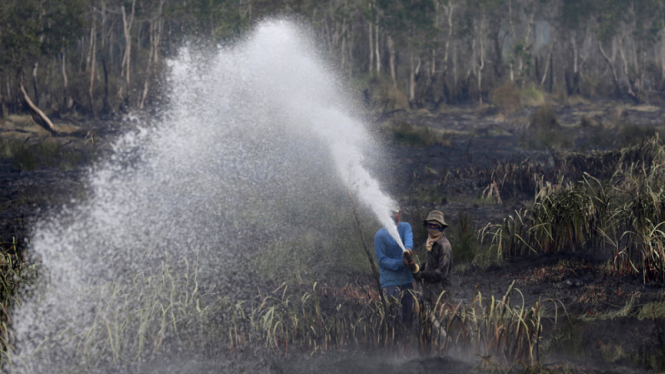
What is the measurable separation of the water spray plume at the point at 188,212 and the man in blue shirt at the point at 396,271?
0.17 m

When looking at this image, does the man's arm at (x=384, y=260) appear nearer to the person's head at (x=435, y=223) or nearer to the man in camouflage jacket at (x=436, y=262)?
the man in camouflage jacket at (x=436, y=262)

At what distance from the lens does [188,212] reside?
15.7 metres

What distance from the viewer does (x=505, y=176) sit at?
16.5m

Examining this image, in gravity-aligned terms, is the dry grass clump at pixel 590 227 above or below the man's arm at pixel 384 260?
below

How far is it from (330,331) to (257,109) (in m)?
25.4

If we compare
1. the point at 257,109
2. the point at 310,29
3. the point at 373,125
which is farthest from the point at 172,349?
the point at 310,29

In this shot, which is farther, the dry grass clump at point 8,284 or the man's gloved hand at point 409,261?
the dry grass clump at point 8,284

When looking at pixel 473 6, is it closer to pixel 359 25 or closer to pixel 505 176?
pixel 359 25

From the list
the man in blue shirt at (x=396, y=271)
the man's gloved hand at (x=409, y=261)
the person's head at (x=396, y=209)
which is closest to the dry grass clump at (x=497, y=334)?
the man in blue shirt at (x=396, y=271)

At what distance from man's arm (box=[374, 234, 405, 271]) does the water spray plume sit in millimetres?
216

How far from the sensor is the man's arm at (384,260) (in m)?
7.36

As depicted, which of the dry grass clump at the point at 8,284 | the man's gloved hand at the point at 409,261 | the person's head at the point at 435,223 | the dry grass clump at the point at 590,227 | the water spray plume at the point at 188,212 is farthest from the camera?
the dry grass clump at the point at 590,227

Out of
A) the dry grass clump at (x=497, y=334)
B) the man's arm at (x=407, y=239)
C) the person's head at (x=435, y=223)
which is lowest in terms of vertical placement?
the dry grass clump at (x=497, y=334)

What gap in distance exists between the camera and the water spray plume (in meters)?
8.18
